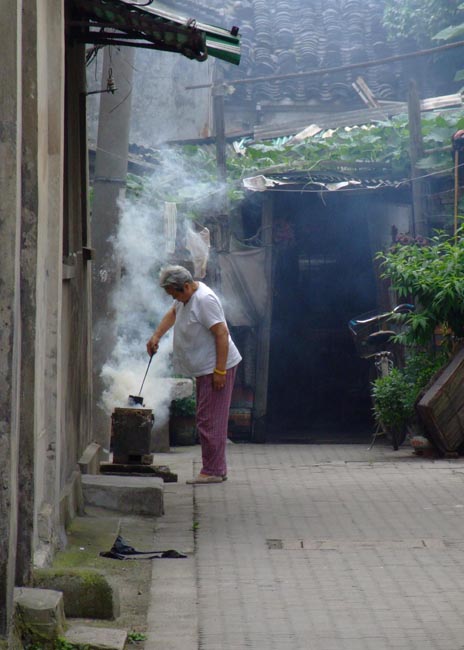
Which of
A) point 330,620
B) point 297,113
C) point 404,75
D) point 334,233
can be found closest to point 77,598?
point 330,620

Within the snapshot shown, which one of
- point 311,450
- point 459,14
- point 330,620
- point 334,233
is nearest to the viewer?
point 330,620

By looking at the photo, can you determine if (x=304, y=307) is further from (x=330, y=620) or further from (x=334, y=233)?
(x=330, y=620)

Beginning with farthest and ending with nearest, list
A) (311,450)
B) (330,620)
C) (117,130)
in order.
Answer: (311,450), (117,130), (330,620)

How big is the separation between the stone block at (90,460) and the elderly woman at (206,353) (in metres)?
0.95

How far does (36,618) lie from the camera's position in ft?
14.4

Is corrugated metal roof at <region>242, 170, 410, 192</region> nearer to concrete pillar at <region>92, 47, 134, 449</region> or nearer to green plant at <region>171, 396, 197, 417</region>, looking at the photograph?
green plant at <region>171, 396, 197, 417</region>

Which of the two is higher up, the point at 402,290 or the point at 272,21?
the point at 272,21

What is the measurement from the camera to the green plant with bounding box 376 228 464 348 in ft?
38.2

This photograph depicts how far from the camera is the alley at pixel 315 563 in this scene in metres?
4.89

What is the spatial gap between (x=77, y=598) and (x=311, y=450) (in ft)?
26.6

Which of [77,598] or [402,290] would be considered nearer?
[77,598]

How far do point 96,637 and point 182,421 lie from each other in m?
8.72

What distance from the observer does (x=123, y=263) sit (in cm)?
1348

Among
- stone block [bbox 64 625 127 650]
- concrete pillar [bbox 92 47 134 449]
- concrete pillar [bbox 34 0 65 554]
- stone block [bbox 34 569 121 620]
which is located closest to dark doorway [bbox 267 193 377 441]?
concrete pillar [bbox 92 47 134 449]
